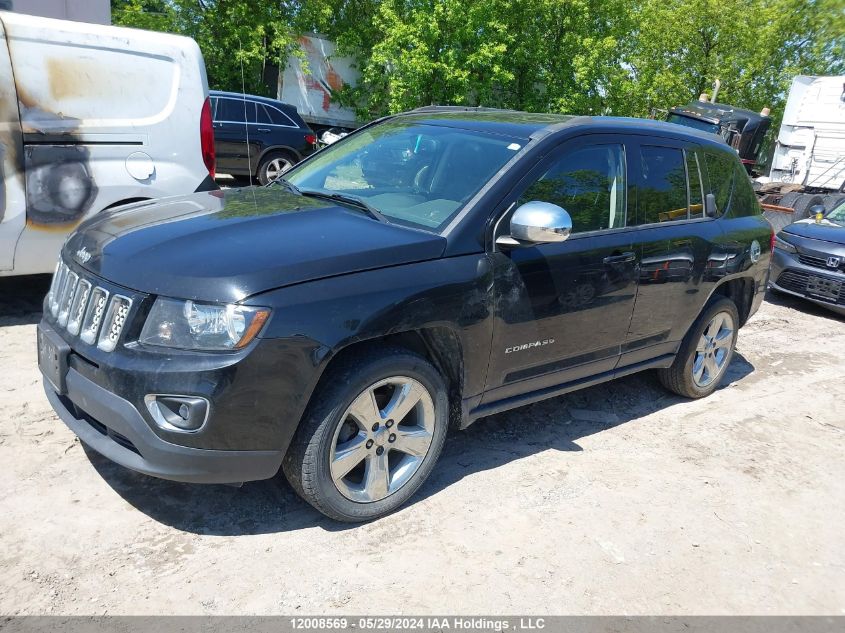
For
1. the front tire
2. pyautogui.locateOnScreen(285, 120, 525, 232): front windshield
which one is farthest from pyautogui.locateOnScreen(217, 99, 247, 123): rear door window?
the front tire

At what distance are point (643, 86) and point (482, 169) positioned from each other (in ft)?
64.3

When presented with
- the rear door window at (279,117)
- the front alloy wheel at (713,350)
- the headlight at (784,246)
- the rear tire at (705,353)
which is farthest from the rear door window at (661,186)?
the rear door window at (279,117)

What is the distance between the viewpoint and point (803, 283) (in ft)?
27.5

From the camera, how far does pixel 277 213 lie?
343 cm

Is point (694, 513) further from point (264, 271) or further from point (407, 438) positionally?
point (264, 271)

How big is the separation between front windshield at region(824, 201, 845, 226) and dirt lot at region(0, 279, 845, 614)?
5.42 metres

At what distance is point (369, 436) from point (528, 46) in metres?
18.0

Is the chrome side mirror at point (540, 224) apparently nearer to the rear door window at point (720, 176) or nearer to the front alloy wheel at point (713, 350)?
the rear door window at point (720, 176)

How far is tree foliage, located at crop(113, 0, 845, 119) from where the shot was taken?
17.3 m

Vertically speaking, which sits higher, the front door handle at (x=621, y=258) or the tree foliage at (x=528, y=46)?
the tree foliage at (x=528, y=46)

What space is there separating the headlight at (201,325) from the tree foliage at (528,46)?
15.2 m

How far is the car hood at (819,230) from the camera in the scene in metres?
8.34

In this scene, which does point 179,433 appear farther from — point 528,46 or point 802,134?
point 528,46
